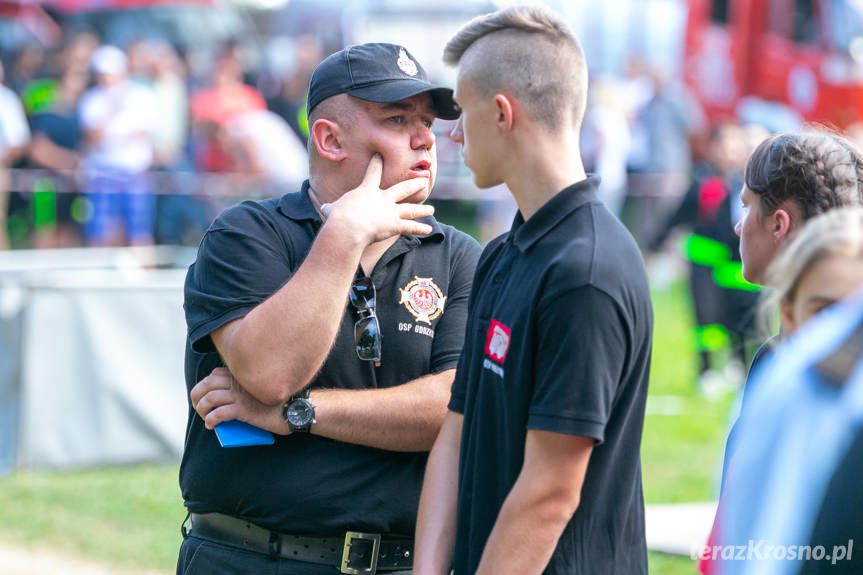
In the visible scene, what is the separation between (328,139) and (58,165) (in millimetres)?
12427

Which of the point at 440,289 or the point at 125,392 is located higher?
the point at 440,289

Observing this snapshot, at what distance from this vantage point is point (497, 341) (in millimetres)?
2348

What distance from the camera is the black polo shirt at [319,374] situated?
2.83 m

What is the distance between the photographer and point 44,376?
286 inches

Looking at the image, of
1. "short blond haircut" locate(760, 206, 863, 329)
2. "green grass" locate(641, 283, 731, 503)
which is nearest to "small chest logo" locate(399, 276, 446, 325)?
"short blond haircut" locate(760, 206, 863, 329)

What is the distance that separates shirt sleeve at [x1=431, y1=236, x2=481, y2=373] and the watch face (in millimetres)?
383

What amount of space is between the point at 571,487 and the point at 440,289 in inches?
38.6

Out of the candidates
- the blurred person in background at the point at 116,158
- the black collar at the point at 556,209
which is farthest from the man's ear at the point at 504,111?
the blurred person in background at the point at 116,158

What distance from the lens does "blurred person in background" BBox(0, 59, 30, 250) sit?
1423 cm

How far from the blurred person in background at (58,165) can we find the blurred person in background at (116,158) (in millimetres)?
285

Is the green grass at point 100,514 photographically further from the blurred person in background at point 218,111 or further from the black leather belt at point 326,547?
the blurred person in background at point 218,111

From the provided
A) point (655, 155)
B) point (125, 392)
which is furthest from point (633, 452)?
point (655, 155)

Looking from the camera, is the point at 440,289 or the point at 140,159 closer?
the point at 440,289

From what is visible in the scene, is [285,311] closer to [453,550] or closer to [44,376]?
[453,550]
